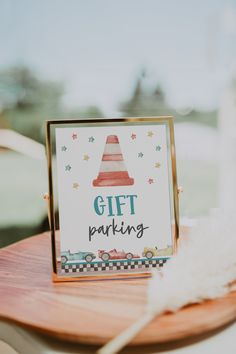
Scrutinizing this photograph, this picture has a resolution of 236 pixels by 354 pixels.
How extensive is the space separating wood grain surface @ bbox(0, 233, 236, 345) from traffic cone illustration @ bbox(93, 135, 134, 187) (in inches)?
8.4

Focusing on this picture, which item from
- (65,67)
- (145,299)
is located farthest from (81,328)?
(65,67)

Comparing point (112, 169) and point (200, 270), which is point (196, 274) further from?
point (112, 169)

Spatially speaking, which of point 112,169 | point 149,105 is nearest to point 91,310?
point 112,169

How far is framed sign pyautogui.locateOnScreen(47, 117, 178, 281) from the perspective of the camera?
40.1 inches

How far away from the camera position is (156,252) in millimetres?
1031

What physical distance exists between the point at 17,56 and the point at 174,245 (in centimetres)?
256

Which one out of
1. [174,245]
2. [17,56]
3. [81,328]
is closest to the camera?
[81,328]

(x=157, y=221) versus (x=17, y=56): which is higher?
(x=17, y=56)

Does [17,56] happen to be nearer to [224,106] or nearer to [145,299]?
[224,106]

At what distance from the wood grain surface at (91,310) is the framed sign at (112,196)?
5 cm

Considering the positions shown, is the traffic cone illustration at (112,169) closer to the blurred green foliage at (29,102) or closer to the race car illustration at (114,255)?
the race car illustration at (114,255)

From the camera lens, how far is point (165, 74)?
3418mm

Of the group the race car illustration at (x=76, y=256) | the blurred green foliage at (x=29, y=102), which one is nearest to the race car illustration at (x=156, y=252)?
the race car illustration at (x=76, y=256)

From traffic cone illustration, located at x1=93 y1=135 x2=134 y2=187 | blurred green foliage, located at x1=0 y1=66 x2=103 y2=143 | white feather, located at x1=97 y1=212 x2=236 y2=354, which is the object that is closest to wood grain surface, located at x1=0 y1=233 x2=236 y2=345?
white feather, located at x1=97 y1=212 x2=236 y2=354
